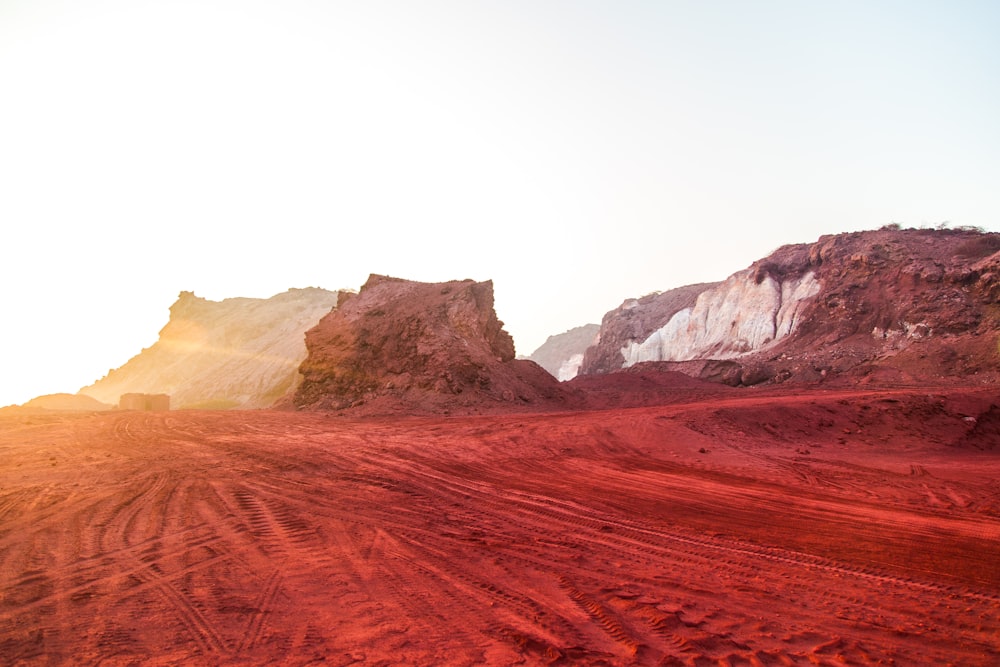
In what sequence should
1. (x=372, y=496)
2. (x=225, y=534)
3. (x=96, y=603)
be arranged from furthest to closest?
(x=372, y=496) < (x=225, y=534) < (x=96, y=603)

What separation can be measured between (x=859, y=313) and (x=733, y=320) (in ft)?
31.3

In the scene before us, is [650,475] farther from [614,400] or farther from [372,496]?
[614,400]

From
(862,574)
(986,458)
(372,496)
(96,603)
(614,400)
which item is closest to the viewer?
(96,603)

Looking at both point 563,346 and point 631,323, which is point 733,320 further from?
point 563,346

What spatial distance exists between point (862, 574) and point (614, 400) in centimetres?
2064

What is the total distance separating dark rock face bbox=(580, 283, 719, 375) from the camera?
1917 inches

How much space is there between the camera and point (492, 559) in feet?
16.0

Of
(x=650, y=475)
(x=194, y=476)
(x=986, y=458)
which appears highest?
(x=194, y=476)

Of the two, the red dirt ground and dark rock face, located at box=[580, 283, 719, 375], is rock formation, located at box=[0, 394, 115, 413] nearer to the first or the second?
the red dirt ground

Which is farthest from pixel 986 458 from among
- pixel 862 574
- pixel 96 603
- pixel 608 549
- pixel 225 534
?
pixel 96 603

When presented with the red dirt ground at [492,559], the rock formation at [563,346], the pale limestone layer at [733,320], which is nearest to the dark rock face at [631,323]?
the pale limestone layer at [733,320]

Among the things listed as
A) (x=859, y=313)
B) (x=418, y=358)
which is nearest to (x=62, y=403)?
(x=418, y=358)

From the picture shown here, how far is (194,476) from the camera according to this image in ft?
28.8

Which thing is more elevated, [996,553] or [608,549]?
[608,549]
